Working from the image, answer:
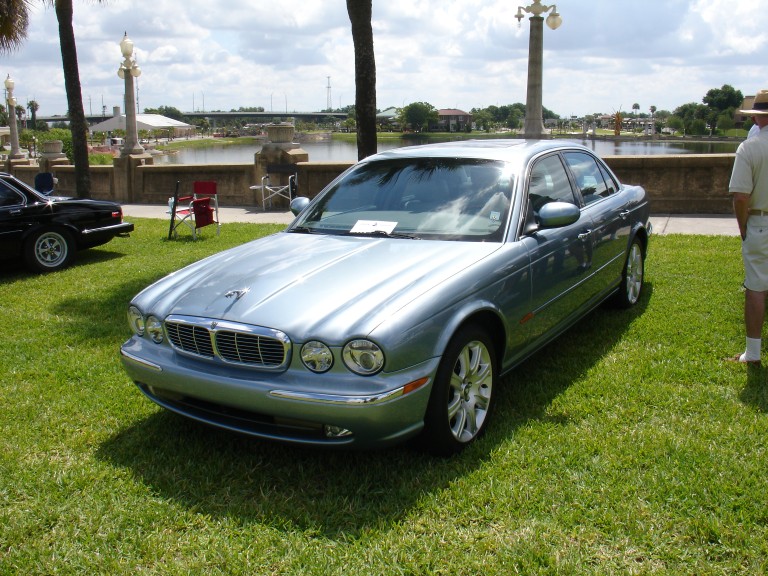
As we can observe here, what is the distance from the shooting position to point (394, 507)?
10.4 ft

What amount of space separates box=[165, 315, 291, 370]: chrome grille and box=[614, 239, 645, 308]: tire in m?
3.75

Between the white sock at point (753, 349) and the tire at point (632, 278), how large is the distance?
1438 millimetres

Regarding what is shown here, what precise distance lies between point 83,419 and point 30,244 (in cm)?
537

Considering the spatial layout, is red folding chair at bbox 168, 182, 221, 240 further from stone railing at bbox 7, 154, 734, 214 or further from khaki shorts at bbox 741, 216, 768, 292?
khaki shorts at bbox 741, 216, 768, 292

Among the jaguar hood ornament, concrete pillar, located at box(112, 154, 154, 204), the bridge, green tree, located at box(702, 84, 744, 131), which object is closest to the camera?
the jaguar hood ornament

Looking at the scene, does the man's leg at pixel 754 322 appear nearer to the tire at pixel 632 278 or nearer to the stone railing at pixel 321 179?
the tire at pixel 632 278

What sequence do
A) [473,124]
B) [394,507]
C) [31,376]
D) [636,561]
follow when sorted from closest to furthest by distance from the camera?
1. [636,561]
2. [394,507]
3. [31,376]
4. [473,124]

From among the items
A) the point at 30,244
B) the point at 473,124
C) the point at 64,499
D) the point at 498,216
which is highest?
the point at 473,124

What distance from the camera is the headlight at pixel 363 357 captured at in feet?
10.3

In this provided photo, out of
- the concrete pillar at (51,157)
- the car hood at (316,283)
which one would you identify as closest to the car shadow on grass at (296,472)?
the car hood at (316,283)

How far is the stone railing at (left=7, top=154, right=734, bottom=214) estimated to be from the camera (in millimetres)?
12242

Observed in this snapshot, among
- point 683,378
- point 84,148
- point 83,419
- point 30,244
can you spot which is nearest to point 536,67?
point 84,148

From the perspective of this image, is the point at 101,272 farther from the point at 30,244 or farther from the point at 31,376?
the point at 31,376

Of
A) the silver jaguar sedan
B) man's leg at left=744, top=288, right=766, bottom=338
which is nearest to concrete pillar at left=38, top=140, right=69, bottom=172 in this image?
the silver jaguar sedan
